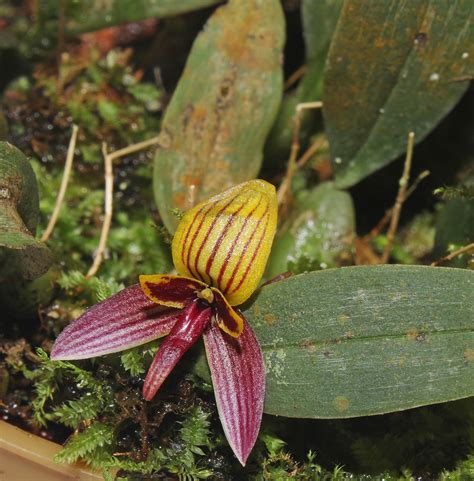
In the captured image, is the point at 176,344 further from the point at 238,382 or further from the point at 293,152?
the point at 293,152

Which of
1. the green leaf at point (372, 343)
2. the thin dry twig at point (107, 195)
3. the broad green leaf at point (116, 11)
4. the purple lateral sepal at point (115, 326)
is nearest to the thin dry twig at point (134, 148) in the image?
the thin dry twig at point (107, 195)

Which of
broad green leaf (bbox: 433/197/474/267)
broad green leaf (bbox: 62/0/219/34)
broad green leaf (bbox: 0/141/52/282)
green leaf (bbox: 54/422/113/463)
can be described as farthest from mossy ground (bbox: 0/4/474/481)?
broad green leaf (bbox: 62/0/219/34)

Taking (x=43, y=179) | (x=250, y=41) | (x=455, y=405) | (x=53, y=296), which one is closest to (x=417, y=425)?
(x=455, y=405)

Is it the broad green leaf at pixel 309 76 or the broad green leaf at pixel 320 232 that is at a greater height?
the broad green leaf at pixel 309 76

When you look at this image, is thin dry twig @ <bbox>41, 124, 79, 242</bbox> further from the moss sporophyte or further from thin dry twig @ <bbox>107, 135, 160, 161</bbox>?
the moss sporophyte

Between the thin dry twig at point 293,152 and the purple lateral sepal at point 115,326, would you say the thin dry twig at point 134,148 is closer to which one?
the thin dry twig at point 293,152
